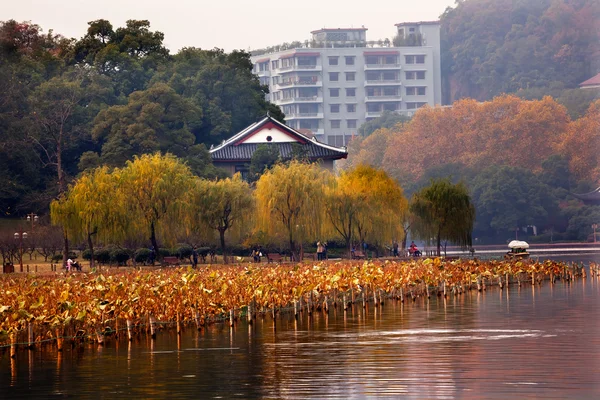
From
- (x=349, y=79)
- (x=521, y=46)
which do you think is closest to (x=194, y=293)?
(x=521, y=46)

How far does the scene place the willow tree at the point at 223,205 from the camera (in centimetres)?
5591

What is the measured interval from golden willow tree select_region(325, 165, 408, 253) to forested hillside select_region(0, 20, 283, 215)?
42.5ft

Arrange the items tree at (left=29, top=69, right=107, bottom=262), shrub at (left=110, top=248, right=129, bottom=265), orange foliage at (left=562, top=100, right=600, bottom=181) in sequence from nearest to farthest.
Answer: shrub at (left=110, top=248, right=129, bottom=265) → tree at (left=29, top=69, right=107, bottom=262) → orange foliage at (left=562, top=100, right=600, bottom=181)

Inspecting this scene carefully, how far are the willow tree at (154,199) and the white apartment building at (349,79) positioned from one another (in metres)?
117

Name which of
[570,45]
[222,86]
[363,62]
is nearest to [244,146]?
[222,86]

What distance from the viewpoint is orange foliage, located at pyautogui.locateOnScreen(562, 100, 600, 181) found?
346ft

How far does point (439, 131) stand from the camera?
385 feet

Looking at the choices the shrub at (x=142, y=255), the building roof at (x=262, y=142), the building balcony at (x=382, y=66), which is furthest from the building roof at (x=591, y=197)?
the building balcony at (x=382, y=66)

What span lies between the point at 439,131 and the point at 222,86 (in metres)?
38.5

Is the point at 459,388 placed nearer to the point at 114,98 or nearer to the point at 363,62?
the point at 114,98

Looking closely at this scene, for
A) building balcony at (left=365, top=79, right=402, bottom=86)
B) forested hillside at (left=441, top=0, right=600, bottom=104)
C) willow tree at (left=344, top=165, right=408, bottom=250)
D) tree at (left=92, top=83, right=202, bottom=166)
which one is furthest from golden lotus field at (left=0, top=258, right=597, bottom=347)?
building balcony at (left=365, top=79, right=402, bottom=86)

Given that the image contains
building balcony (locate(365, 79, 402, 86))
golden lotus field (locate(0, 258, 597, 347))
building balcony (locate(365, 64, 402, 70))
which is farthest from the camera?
building balcony (locate(365, 79, 402, 86))

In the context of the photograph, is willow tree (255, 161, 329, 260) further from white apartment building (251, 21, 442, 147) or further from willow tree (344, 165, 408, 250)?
white apartment building (251, 21, 442, 147)

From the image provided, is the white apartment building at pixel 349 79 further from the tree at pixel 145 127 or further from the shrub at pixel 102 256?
the shrub at pixel 102 256
